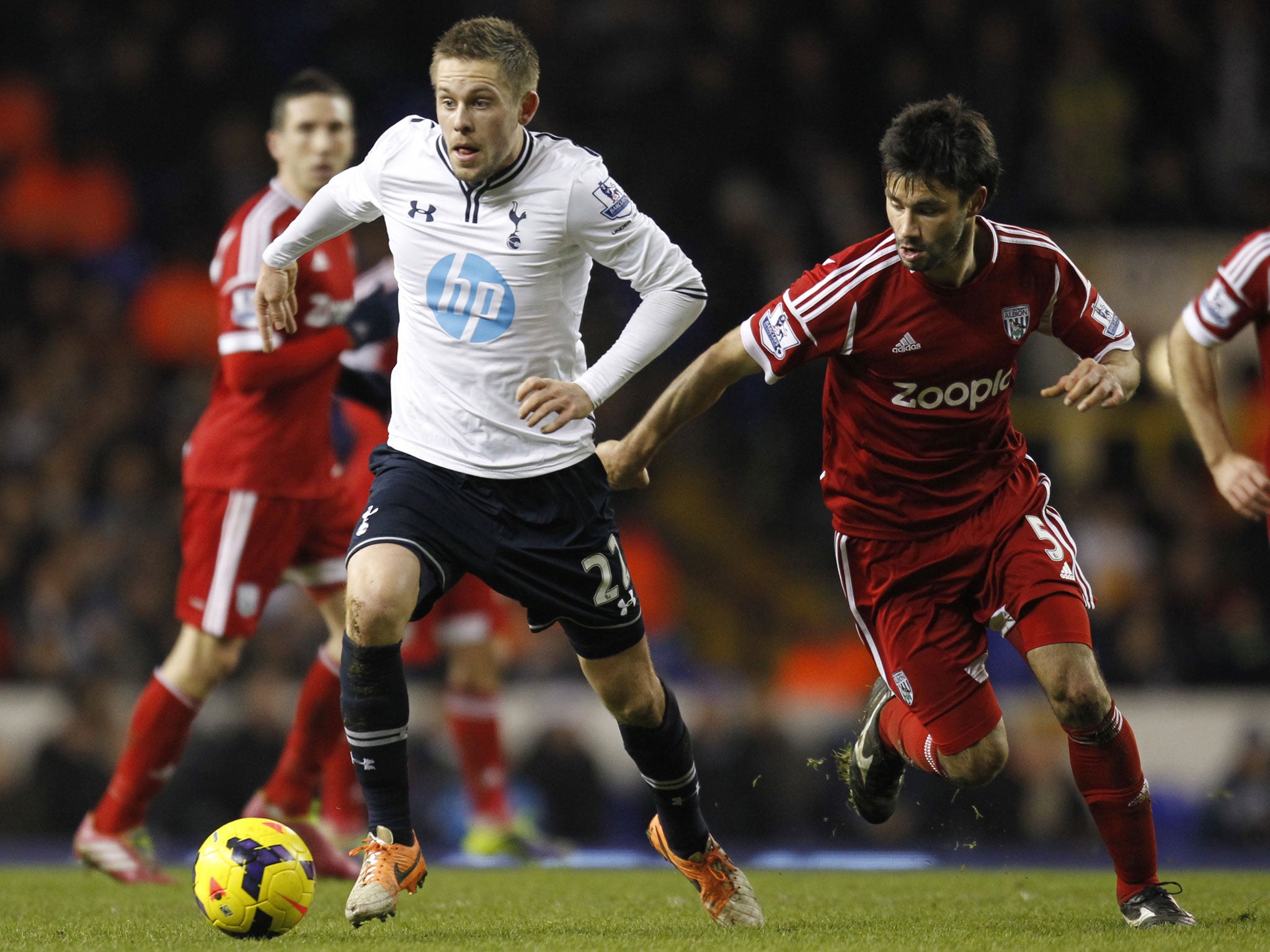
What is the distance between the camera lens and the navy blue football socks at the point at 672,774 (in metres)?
4.73

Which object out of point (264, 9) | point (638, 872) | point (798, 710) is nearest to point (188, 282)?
point (264, 9)

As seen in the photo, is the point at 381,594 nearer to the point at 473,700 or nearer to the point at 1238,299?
the point at 1238,299

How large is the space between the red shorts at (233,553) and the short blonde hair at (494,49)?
2.17 m

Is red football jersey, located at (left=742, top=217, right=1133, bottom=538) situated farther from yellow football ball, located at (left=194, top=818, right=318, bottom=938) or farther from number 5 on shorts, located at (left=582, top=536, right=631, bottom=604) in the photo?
yellow football ball, located at (left=194, top=818, right=318, bottom=938)

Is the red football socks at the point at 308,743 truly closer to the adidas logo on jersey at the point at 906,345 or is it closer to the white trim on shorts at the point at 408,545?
the white trim on shorts at the point at 408,545

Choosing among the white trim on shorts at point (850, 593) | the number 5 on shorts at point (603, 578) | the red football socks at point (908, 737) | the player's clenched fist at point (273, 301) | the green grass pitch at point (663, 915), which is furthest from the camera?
the white trim on shorts at point (850, 593)

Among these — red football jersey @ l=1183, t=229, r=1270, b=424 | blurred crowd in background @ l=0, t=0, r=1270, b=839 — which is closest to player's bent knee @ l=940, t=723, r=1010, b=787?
red football jersey @ l=1183, t=229, r=1270, b=424

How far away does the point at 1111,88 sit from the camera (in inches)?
486

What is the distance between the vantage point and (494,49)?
4469 mm

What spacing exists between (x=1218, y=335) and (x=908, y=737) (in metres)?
1.53

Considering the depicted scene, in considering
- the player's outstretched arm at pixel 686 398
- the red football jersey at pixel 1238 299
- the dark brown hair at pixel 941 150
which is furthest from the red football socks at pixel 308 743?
the red football jersey at pixel 1238 299

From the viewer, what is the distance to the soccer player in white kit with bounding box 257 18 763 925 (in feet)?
14.4

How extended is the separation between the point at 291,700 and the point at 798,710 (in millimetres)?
3039

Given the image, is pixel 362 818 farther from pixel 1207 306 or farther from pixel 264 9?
pixel 264 9
